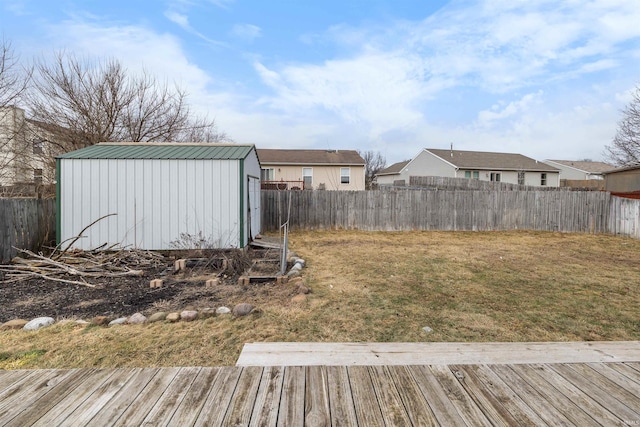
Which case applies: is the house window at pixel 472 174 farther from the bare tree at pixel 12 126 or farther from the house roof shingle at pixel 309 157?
the bare tree at pixel 12 126

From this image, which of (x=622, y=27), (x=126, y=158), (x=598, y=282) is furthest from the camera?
(x=622, y=27)

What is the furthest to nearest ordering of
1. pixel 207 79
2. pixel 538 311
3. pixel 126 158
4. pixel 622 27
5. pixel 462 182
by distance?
pixel 462 182, pixel 207 79, pixel 622 27, pixel 126 158, pixel 538 311

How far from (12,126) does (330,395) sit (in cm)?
1464

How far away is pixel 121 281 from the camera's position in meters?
5.47

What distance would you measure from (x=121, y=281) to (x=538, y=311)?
6.55 m

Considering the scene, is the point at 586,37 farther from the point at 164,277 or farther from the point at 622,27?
the point at 164,277

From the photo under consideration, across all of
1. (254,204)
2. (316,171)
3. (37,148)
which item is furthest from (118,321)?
(316,171)

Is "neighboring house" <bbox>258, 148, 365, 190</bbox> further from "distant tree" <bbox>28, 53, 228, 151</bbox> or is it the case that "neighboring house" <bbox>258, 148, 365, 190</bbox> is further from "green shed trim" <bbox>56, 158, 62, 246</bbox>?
"green shed trim" <bbox>56, 158, 62, 246</bbox>

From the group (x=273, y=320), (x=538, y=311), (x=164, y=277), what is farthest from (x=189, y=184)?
(x=538, y=311)

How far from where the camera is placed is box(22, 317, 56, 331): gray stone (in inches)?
138

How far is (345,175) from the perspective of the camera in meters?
22.5

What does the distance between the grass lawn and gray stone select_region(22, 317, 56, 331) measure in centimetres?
9

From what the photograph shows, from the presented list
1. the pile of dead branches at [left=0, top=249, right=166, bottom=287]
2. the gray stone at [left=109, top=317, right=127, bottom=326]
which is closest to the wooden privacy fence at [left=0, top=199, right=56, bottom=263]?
the pile of dead branches at [left=0, top=249, right=166, bottom=287]

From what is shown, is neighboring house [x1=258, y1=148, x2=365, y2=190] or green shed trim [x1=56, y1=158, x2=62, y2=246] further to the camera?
neighboring house [x1=258, y1=148, x2=365, y2=190]
